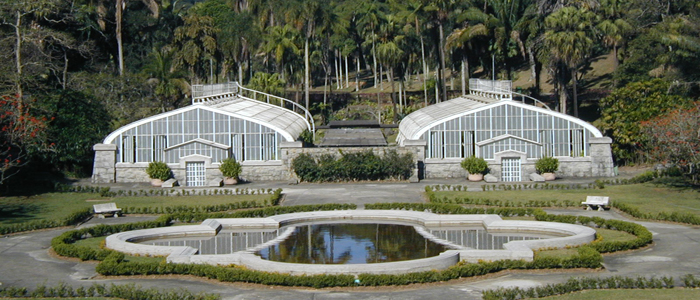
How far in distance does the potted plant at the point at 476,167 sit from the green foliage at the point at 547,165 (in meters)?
3.42

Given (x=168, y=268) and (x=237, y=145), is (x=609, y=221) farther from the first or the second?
(x=237, y=145)

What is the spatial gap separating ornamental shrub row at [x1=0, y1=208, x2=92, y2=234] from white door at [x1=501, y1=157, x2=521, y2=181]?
89.0 feet

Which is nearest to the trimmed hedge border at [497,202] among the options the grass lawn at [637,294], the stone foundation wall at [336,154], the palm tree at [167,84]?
the stone foundation wall at [336,154]

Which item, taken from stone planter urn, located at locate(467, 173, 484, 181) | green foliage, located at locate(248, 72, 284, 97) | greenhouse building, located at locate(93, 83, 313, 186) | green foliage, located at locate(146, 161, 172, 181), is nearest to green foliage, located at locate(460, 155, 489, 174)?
stone planter urn, located at locate(467, 173, 484, 181)

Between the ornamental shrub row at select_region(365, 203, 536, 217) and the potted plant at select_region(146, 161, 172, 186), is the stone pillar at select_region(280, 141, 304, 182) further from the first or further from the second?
the ornamental shrub row at select_region(365, 203, 536, 217)

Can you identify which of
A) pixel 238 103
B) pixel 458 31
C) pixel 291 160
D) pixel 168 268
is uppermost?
pixel 458 31

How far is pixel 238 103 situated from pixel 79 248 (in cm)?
3322

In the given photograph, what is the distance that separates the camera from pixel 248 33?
80.2 meters

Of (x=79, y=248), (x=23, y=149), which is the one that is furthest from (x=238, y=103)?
(x=79, y=248)

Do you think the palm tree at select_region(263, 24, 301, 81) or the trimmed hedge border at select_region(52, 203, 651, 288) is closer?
the trimmed hedge border at select_region(52, 203, 651, 288)

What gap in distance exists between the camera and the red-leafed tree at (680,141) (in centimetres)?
4131

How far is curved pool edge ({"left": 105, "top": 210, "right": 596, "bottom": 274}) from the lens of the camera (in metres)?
24.5

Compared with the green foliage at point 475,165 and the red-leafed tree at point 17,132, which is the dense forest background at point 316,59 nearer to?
the red-leafed tree at point 17,132

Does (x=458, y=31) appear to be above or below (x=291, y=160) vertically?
above
